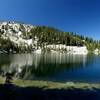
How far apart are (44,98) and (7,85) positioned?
24.5ft

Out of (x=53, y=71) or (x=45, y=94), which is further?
(x=53, y=71)

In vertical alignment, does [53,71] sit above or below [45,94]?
below

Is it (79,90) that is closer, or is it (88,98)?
(88,98)

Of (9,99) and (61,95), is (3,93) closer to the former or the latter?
(9,99)

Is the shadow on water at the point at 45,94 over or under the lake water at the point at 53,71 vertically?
over

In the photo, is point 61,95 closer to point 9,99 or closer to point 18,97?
point 18,97

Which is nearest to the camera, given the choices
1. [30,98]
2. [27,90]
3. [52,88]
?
[30,98]

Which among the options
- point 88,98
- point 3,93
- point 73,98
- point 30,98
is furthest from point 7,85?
point 88,98

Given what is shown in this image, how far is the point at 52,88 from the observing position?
4838cm

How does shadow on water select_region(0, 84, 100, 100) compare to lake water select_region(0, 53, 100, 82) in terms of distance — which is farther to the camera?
lake water select_region(0, 53, 100, 82)

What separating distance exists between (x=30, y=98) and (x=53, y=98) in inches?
158

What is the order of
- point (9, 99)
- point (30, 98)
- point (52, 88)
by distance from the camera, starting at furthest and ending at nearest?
point (52, 88)
point (30, 98)
point (9, 99)

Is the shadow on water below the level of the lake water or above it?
above

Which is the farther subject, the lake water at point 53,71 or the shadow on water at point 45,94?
the lake water at point 53,71
